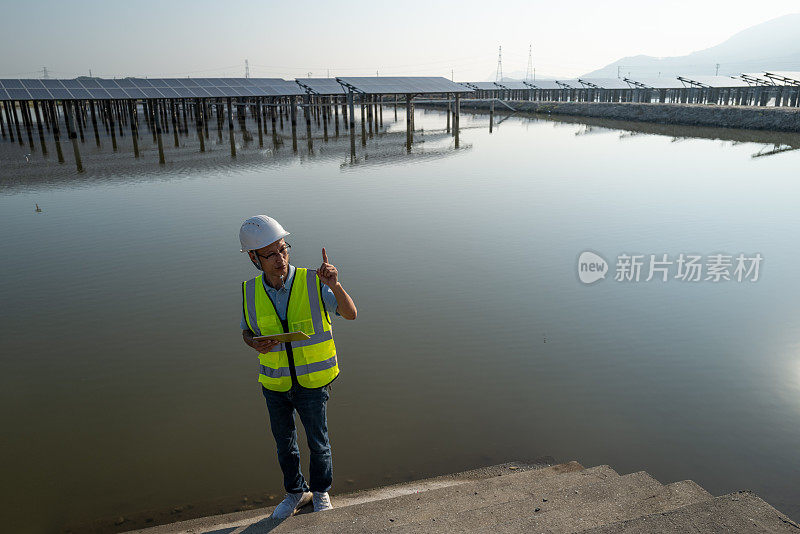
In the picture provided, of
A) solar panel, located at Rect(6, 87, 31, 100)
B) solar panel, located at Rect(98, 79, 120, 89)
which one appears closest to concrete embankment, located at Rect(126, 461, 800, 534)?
solar panel, located at Rect(6, 87, 31, 100)

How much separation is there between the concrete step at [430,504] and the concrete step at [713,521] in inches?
37.9

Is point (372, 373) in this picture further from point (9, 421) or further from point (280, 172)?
point (280, 172)

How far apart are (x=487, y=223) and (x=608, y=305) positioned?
4.91 m

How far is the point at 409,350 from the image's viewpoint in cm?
671

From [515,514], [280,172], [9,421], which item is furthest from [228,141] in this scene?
[515,514]

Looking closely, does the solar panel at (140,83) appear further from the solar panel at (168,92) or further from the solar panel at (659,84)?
the solar panel at (659,84)

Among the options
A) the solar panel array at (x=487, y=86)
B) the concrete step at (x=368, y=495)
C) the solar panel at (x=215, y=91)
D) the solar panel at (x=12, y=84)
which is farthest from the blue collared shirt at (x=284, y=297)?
the solar panel array at (x=487, y=86)

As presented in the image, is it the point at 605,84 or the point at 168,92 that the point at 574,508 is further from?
the point at 605,84

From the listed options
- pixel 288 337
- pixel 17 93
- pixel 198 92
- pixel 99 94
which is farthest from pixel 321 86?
pixel 288 337

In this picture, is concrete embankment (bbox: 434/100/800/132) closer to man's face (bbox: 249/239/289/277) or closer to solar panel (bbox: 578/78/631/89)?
solar panel (bbox: 578/78/631/89)

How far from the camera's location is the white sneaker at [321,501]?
12.0 ft

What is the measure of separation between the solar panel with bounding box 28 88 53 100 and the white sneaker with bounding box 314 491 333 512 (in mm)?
33770

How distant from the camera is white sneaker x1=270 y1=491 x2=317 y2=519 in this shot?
361 centimetres

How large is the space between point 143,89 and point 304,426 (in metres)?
37.4
